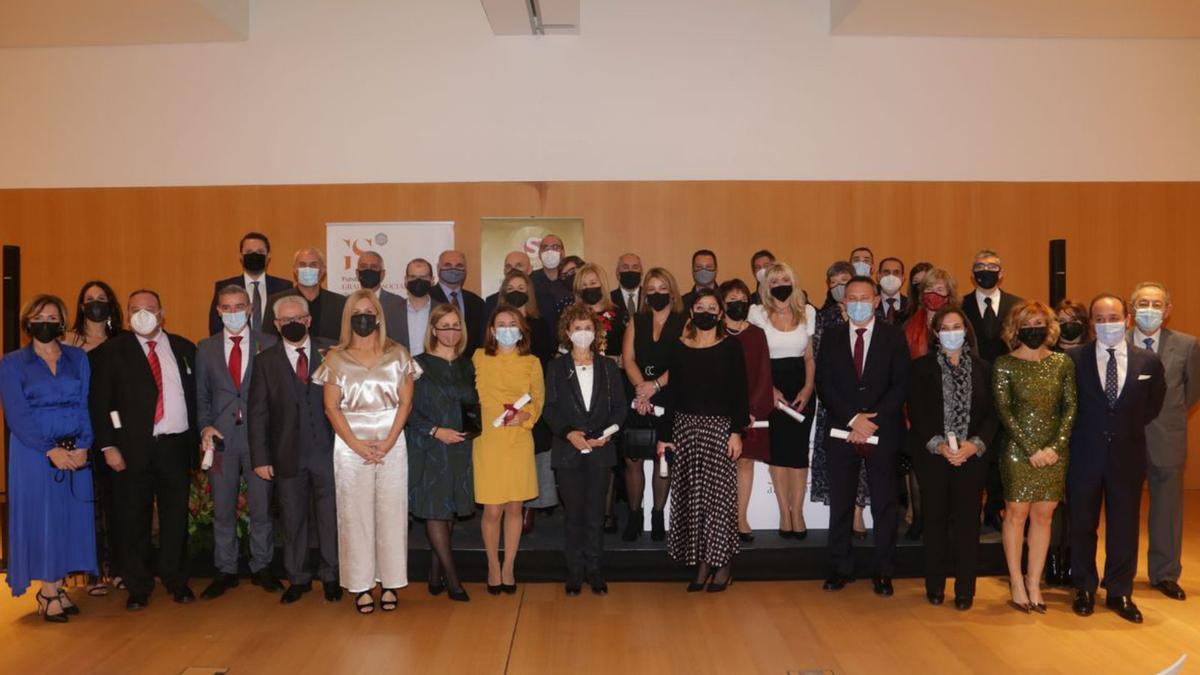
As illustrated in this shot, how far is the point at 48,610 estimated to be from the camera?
4.74m

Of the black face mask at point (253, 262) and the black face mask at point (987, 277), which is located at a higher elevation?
the black face mask at point (253, 262)

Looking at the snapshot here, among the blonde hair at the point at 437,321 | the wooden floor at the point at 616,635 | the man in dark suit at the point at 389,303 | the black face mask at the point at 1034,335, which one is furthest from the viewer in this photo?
the man in dark suit at the point at 389,303

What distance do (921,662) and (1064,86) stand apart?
6173 millimetres

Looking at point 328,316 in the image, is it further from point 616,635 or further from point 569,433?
point 616,635

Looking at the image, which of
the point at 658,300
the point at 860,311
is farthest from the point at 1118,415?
the point at 658,300

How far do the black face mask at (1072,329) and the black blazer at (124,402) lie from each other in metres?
5.15

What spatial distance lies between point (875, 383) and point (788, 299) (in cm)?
75

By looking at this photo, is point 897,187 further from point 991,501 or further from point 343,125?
point 343,125

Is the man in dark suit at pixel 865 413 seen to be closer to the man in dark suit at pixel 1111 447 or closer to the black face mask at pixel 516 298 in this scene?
the man in dark suit at pixel 1111 447

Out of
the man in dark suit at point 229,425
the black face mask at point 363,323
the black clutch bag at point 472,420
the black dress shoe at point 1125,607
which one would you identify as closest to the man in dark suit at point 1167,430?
the black dress shoe at point 1125,607

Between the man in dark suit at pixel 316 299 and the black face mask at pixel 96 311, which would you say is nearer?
the black face mask at pixel 96 311

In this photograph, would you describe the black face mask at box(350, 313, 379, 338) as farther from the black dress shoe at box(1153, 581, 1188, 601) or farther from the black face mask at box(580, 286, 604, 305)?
the black dress shoe at box(1153, 581, 1188, 601)

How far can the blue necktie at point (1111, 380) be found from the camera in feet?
15.2

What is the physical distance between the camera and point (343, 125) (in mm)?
7930
